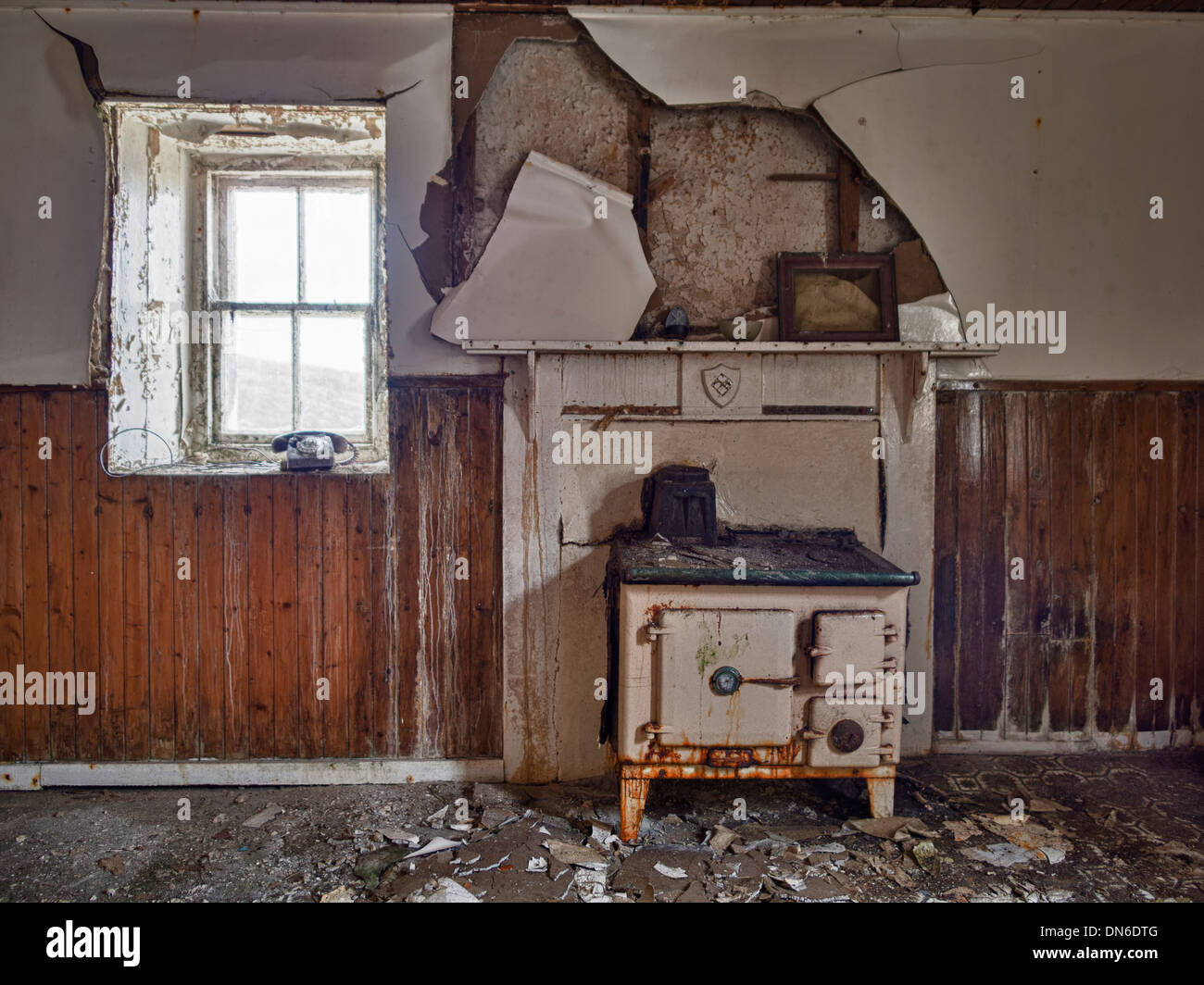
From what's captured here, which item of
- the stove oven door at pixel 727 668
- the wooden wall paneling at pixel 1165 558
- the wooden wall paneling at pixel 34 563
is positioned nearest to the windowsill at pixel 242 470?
the wooden wall paneling at pixel 34 563

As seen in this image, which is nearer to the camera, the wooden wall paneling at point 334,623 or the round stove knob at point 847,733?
the round stove knob at point 847,733

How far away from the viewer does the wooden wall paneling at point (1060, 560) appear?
2.79 metres

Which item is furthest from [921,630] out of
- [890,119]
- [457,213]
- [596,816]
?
[457,213]

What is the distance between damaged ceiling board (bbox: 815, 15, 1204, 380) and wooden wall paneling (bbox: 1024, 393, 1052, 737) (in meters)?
0.22

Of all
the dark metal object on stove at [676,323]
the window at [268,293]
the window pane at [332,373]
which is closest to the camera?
the dark metal object on stove at [676,323]

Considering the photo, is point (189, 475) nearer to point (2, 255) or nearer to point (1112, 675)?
point (2, 255)

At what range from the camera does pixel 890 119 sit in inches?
107

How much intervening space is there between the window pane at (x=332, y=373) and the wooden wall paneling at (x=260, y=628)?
47cm

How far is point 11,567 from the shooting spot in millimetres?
2660

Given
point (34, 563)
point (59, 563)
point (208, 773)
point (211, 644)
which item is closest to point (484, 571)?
point (211, 644)

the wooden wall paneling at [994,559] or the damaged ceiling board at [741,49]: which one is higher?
the damaged ceiling board at [741,49]

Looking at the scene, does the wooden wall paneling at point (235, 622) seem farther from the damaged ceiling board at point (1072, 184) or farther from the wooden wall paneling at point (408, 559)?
the damaged ceiling board at point (1072, 184)

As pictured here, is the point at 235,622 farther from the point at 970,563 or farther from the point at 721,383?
the point at 970,563

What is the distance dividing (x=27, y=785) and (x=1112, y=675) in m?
4.69
